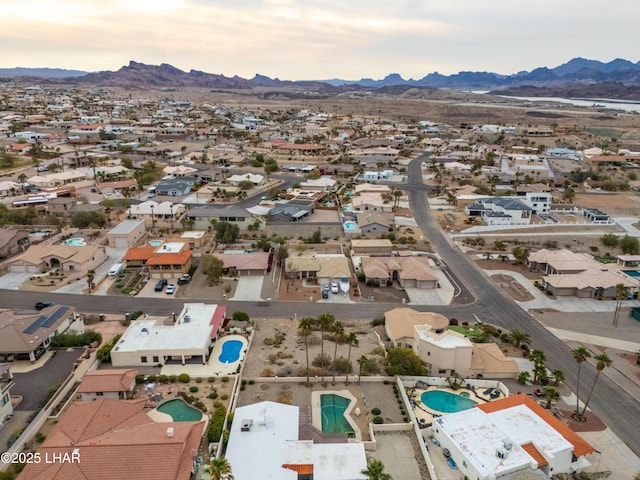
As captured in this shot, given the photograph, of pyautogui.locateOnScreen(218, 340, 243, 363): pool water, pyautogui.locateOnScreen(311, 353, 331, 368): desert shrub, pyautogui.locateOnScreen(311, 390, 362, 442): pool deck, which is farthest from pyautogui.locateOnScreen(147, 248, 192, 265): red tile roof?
pyautogui.locateOnScreen(311, 390, 362, 442): pool deck

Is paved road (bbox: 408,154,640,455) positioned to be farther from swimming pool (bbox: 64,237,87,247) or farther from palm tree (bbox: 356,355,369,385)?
swimming pool (bbox: 64,237,87,247)

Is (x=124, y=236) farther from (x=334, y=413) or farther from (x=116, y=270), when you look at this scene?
(x=334, y=413)

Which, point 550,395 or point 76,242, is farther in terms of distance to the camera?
point 76,242

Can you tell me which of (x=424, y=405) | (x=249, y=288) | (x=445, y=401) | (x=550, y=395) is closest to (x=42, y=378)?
(x=249, y=288)

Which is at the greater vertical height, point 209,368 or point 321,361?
point 321,361

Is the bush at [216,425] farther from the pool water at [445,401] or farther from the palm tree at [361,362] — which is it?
the pool water at [445,401]

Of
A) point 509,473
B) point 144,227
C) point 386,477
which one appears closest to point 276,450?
point 386,477

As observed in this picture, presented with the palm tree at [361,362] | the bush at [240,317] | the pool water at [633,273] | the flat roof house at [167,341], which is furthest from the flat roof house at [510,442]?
the pool water at [633,273]
